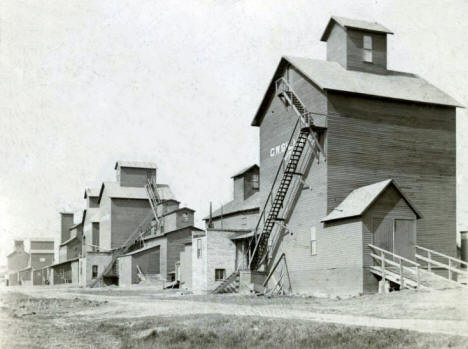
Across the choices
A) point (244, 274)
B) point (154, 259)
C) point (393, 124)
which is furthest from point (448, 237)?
point (154, 259)

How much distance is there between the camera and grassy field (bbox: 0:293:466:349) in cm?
1441

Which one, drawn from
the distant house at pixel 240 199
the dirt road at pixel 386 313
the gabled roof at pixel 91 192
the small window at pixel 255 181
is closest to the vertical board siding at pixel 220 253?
the distant house at pixel 240 199

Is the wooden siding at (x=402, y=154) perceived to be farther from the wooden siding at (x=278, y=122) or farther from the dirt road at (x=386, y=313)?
the dirt road at (x=386, y=313)

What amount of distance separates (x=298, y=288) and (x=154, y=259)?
97.4 feet

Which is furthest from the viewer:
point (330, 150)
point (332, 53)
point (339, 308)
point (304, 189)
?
point (332, 53)

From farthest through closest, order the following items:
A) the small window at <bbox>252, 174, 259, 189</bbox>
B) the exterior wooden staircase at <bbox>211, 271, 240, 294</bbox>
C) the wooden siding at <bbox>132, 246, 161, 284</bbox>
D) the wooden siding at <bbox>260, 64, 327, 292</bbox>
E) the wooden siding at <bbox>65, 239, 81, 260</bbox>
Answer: the wooden siding at <bbox>65, 239, 81, 260</bbox>
the wooden siding at <bbox>132, 246, 161, 284</bbox>
the small window at <bbox>252, 174, 259, 189</bbox>
the exterior wooden staircase at <bbox>211, 271, 240, 294</bbox>
the wooden siding at <bbox>260, 64, 327, 292</bbox>

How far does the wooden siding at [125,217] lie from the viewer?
7656cm

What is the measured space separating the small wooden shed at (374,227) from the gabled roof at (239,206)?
24.7 metres

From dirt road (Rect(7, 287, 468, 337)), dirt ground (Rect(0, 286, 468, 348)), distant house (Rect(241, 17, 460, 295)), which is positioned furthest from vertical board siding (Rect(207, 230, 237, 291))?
dirt ground (Rect(0, 286, 468, 348))

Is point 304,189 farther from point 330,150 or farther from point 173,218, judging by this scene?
point 173,218

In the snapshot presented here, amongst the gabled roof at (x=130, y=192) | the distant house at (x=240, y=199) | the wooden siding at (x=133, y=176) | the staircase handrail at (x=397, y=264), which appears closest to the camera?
the staircase handrail at (x=397, y=264)

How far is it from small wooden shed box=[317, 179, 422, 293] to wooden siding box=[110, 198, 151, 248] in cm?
4757

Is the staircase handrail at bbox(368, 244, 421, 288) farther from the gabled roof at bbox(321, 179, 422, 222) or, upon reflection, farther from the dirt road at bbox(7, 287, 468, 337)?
the dirt road at bbox(7, 287, 468, 337)

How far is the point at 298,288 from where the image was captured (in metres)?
36.9
